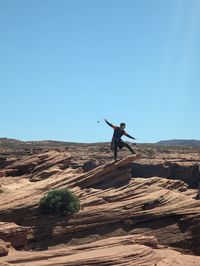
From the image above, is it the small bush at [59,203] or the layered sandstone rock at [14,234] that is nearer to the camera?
the layered sandstone rock at [14,234]

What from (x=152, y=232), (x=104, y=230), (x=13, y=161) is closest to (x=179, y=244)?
(x=152, y=232)

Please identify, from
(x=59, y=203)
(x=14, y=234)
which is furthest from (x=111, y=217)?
(x=14, y=234)

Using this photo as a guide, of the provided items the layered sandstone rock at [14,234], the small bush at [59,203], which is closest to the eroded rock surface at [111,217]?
the layered sandstone rock at [14,234]

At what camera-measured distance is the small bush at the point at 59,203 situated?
29.9 metres

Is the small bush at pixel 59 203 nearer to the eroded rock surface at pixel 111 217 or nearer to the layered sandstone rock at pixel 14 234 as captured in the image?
the eroded rock surface at pixel 111 217

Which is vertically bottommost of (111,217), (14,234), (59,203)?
(14,234)

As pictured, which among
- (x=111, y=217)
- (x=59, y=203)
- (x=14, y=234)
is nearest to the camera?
(x=14, y=234)

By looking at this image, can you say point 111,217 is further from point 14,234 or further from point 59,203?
point 14,234

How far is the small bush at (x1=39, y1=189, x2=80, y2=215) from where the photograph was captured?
29891 mm

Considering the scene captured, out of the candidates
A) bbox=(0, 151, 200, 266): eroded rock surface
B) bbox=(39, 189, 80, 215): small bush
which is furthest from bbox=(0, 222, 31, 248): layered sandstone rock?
bbox=(39, 189, 80, 215): small bush

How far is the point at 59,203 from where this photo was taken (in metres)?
29.8

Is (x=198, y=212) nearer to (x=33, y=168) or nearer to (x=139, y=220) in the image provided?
(x=139, y=220)

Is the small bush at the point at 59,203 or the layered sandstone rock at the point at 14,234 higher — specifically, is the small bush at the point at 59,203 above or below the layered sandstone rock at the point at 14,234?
above

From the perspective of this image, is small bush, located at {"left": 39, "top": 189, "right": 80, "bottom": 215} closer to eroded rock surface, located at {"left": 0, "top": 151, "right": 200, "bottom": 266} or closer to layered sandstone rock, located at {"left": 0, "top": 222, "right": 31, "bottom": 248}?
eroded rock surface, located at {"left": 0, "top": 151, "right": 200, "bottom": 266}
